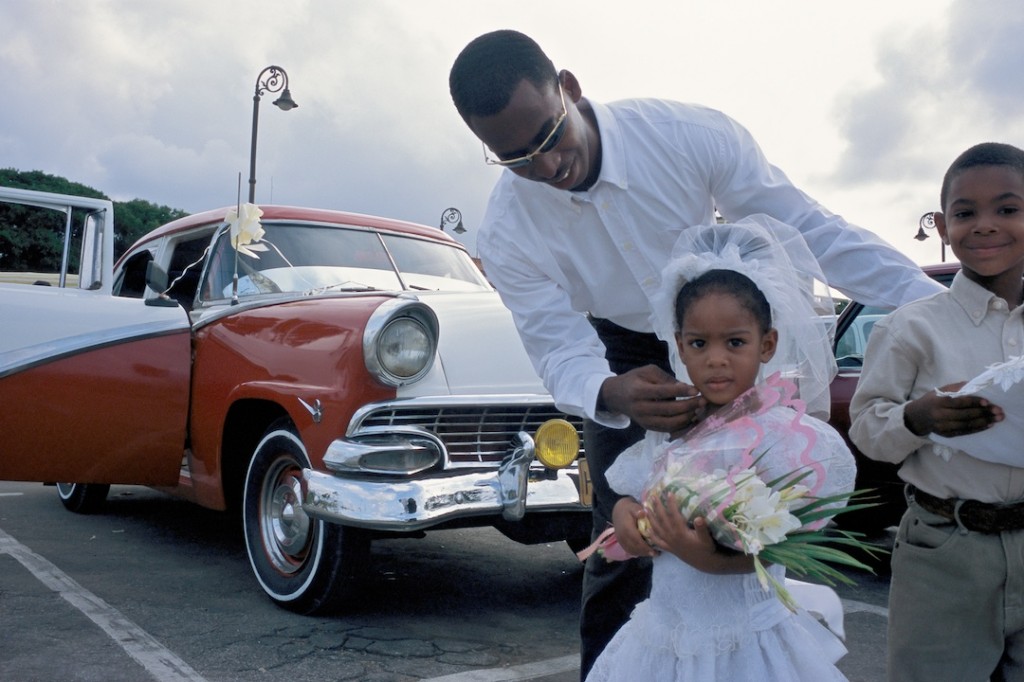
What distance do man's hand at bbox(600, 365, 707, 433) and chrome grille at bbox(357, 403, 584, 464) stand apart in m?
1.73

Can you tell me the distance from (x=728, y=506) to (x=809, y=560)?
0.14 meters

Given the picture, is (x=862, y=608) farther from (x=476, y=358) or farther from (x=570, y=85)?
(x=570, y=85)

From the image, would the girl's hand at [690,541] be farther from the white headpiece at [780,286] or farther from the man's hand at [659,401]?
the white headpiece at [780,286]

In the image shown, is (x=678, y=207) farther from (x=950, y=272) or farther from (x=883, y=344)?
(x=950, y=272)

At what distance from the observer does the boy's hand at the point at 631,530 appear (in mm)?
1628

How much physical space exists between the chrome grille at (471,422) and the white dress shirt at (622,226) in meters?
1.11

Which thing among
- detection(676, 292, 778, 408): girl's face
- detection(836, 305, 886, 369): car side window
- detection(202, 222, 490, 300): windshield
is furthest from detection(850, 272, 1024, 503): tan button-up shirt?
detection(202, 222, 490, 300): windshield

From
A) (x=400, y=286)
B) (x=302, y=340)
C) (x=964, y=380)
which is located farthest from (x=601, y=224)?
(x=400, y=286)

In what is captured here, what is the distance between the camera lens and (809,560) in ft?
4.68

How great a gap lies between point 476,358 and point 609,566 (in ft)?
4.86

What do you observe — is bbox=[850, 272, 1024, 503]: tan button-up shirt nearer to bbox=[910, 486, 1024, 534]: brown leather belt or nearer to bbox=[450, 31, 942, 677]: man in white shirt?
bbox=[910, 486, 1024, 534]: brown leather belt

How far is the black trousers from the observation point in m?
2.19

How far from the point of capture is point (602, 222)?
7.13ft

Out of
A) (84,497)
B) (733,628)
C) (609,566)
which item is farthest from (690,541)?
(84,497)
